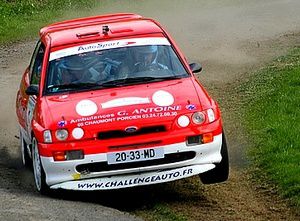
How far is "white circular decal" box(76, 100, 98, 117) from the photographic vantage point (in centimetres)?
959

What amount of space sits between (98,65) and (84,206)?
81.3 inches

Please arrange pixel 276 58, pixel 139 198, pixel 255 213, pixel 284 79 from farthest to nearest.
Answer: pixel 276 58 < pixel 284 79 < pixel 139 198 < pixel 255 213

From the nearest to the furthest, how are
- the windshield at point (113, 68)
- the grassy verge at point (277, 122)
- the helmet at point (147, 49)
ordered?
the grassy verge at point (277, 122) → the windshield at point (113, 68) → the helmet at point (147, 49)

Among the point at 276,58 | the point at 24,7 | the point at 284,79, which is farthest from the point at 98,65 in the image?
the point at 24,7

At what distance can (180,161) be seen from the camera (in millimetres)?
9398

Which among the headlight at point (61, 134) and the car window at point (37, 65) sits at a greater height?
the headlight at point (61, 134)

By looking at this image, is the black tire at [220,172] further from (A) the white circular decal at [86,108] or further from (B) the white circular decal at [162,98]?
(A) the white circular decal at [86,108]

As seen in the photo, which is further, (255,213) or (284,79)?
(284,79)

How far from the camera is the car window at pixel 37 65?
11.2 m

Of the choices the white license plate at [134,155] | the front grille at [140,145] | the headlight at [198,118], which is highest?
the headlight at [198,118]

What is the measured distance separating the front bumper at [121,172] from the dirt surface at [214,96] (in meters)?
0.22

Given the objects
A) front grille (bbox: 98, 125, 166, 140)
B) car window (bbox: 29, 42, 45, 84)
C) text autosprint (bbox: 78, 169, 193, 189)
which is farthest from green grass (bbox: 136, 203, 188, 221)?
car window (bbox: 29, 42, 45, 84)

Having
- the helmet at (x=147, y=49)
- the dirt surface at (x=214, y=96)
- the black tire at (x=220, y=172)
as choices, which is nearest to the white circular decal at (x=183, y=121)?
the black tire at (x=220, y=172)

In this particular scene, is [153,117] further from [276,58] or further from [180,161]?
[276,58]
